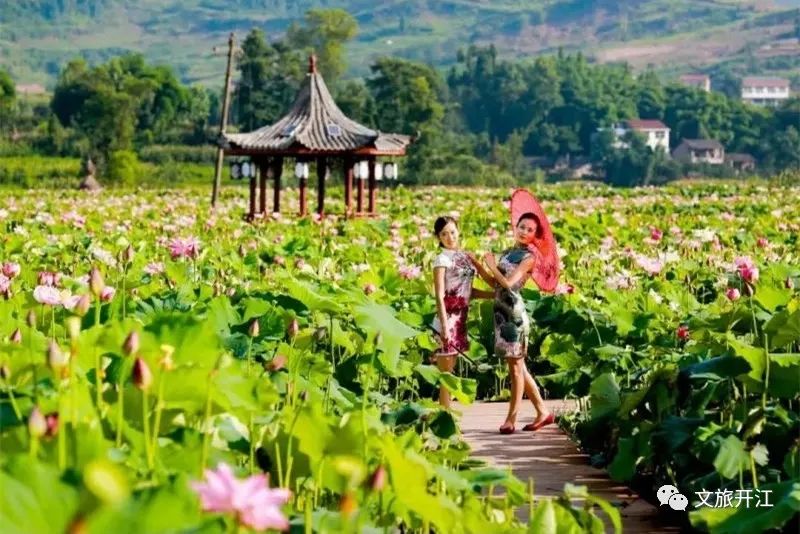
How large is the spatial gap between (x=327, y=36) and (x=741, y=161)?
31.3 m

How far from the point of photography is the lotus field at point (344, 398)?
242cm

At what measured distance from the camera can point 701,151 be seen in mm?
99688

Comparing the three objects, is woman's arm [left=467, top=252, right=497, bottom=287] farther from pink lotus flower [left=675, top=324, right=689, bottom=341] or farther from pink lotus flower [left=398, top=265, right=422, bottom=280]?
pink lotus flower [left=398, top=265, right=422, bottom=280]

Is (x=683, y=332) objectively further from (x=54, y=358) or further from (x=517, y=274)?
(x=54, y=358)

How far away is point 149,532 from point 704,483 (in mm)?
2480

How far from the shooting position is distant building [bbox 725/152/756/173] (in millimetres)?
92275

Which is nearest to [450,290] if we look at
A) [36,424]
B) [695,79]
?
[36,424]

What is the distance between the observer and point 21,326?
14.2ft

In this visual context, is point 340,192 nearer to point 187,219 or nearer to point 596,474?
Answer: point 187,219

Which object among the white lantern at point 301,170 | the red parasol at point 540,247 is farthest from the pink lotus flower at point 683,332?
the white lantern at point 301,170

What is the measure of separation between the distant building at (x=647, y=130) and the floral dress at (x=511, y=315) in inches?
3620

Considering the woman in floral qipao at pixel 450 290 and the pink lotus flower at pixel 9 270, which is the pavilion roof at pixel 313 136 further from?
the pink lotus flower at pixel 9 270

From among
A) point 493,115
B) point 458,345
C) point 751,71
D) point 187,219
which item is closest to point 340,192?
point 187,219

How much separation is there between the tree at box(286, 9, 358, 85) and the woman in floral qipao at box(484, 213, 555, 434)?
68.0m
